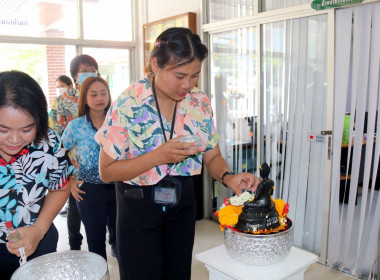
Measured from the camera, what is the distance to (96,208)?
2.38 metres

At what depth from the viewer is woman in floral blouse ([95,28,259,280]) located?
52.9 inches

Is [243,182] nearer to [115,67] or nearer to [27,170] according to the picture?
[27,170]

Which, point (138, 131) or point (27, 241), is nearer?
point (27, 241)

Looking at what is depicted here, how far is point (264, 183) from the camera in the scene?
128 centimetres

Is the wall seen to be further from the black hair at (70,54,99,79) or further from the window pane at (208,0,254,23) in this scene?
the black hair at (70,54,99,79)

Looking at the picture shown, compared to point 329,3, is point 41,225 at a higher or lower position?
lower

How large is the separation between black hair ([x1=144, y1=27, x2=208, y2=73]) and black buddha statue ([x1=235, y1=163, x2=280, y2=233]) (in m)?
0.51

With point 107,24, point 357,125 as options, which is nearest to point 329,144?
point 357,125

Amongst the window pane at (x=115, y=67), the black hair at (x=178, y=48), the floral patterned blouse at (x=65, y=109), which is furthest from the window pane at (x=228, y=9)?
the black hair at (x=178, y=48)

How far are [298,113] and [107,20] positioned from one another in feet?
9.73

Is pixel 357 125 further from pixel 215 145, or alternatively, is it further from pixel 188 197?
pixel 188 197

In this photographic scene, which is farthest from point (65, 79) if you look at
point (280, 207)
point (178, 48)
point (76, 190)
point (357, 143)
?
point (280, 207)

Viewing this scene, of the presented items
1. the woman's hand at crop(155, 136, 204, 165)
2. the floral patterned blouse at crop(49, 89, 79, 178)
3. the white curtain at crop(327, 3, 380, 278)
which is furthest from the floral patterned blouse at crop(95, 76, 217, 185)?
the floral patterned blouse at crop(49, 89, 79, 178)

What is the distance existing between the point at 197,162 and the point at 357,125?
5.15 feet
